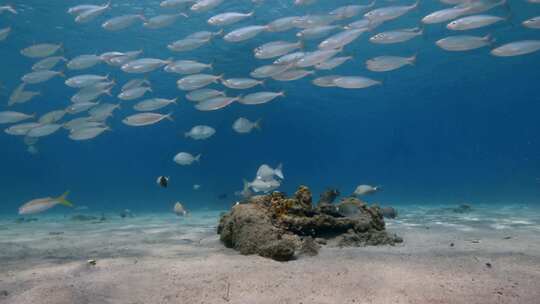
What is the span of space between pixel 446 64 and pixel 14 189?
61553 mm

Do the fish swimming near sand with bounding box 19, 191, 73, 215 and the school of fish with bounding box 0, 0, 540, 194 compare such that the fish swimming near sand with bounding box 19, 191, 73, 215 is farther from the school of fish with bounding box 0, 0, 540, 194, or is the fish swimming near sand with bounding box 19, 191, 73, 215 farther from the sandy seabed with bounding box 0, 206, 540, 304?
the school of fish with bounding box 0, 0, 540, 194

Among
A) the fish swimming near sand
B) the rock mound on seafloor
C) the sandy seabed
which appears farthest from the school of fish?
the sandy seabed

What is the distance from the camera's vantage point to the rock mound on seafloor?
564 centimetres

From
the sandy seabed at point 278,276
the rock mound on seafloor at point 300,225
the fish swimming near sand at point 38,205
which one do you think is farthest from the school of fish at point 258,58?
the sandy seabed at point 278,276

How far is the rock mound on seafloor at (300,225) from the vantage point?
5.64 m

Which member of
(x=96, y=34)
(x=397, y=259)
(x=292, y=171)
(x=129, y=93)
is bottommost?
(x=292, y=171)

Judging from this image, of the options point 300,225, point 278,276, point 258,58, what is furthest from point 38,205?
point 258,58

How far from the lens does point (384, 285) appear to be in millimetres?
3883

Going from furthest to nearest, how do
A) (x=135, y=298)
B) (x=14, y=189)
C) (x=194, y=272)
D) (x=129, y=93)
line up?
(x=14, y=189)
(x=129, y=93)
(x=194, y=272)
(x=135, y=298)

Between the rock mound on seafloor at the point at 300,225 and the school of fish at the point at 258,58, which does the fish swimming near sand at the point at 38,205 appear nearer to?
the rock mound on seafloor at the point at 300,225

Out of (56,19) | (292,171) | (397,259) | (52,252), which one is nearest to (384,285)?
(397,259)

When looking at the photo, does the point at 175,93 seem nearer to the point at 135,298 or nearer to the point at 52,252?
the point at 52,252

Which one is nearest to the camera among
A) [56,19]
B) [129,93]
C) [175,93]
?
[129,93]

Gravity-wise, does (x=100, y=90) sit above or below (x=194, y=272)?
above
